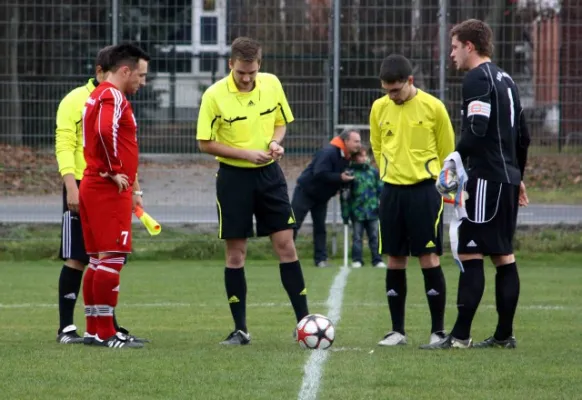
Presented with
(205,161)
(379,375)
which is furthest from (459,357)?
(205,161)

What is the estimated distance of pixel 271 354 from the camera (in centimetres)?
761

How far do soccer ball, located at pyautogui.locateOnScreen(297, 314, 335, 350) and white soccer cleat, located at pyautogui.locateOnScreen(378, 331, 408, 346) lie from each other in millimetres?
471

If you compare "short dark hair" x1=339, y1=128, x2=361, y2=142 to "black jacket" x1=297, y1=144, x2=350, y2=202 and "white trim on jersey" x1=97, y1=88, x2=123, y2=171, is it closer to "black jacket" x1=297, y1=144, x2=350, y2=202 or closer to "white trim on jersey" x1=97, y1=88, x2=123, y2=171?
"black jacket" x1=297, y1=144, x2=350, y2=202

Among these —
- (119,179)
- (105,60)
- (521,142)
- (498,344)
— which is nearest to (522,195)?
(521,142)

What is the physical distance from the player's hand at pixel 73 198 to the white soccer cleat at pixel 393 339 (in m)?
2.32

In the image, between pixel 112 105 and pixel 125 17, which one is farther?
pixel 125 17

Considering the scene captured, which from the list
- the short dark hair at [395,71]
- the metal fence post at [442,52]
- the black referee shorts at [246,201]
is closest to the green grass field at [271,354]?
the black referee shorts at [246,201]

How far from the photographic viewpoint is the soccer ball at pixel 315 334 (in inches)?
308

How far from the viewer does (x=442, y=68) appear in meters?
16.3

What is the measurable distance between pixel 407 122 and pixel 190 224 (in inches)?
351

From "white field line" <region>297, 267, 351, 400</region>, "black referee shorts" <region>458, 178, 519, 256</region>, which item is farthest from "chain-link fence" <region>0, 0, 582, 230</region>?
"black referee shorts" <region>458, 178, 519, 256</region>

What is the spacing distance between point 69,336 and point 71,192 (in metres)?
1.04

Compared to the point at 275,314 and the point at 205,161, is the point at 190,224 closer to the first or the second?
the point at 205,161

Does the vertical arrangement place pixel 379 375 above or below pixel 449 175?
below
